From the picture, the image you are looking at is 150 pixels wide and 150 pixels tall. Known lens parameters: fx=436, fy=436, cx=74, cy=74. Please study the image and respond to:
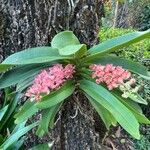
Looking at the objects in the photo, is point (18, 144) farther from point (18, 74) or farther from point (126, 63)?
point (126, 63)

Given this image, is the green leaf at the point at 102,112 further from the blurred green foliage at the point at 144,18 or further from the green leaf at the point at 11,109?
the blurred green foliage at the point at 144,18

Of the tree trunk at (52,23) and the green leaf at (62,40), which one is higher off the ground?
the green leaf at (62,40)

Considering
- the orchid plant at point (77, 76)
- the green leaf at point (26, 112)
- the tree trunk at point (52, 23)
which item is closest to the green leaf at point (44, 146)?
the tree trunk at point (52, 23)

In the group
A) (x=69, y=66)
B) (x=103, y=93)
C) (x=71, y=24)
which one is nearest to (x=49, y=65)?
(x=69, y=66)

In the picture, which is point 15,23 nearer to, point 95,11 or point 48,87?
point 95,11

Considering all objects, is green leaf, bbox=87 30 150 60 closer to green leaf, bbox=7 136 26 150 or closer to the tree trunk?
the tree trunk

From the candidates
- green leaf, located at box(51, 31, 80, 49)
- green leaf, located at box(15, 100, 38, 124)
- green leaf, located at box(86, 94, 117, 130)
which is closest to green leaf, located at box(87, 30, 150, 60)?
green leaf, located at box(51, 31, 80, 49)
